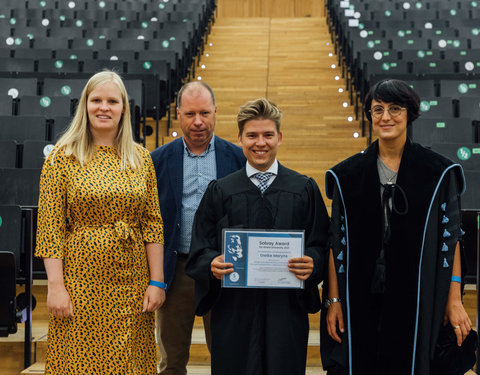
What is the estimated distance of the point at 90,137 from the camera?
2080mm

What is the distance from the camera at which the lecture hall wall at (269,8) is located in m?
13.6

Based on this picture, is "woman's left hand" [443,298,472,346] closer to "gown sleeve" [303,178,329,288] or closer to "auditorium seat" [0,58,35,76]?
"gown sleeve" [303,178,329,288]

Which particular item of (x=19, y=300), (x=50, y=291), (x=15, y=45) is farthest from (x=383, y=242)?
(x=15, y=45)

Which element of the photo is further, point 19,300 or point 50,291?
point 19,300

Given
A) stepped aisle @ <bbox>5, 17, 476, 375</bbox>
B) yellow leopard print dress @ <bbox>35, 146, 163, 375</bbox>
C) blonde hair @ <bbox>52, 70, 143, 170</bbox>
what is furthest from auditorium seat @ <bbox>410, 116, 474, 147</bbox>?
yellow leopard print dress @ <bbox>35, 146, 163, 375</bbox>

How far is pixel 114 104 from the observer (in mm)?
2053

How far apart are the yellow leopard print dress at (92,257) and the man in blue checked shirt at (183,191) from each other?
323 mm

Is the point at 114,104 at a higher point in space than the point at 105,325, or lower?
higher

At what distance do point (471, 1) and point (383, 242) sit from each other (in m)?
9.68

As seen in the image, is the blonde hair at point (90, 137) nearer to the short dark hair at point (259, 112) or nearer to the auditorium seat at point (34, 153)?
the short dark hair at point (259, 112)

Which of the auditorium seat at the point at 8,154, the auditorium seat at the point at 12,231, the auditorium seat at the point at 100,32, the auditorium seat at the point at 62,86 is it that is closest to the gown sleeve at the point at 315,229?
the auditorium seat at the point at 12,231

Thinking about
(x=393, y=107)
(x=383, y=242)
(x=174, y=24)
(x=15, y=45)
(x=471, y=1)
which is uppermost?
(x=471, y=1)

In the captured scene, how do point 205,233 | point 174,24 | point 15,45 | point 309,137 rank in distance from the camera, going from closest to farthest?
point 205,233 → point 309,137 → point 15,45 → point 174,24

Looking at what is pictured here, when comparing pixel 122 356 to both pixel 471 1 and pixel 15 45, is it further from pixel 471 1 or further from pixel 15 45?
pixel 471 1
